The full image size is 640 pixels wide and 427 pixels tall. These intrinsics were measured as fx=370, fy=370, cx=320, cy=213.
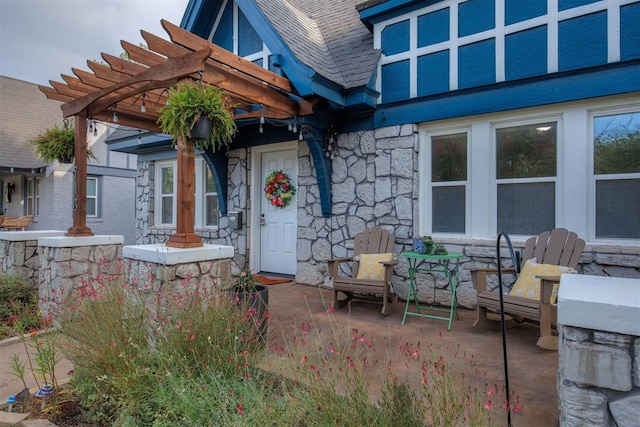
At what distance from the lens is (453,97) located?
422 cm

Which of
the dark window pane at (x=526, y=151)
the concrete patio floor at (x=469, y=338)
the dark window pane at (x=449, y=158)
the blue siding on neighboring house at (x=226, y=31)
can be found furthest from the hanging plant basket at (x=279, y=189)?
the dark window pane at (x=526, y=151)

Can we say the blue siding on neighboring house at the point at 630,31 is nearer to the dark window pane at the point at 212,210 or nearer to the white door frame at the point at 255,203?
the white door frame at the point at 255,203

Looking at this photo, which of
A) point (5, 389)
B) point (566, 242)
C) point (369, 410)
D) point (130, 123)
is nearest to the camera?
point (369, 410)

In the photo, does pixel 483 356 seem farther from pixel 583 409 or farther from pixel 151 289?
pixel 151 289

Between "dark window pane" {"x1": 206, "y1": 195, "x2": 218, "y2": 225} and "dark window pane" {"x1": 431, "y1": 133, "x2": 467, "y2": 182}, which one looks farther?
"dark window pane" {"x1": 206, "y1": 195, "x2": 218, "y2": 225}

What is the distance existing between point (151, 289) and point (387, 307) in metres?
2.30

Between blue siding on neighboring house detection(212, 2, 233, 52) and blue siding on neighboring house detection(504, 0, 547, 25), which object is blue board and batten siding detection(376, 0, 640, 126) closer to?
blue siding on neighboring house detection(504, 0, 547, 25)

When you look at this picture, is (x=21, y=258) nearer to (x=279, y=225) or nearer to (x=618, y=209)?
(x=279, y=225)

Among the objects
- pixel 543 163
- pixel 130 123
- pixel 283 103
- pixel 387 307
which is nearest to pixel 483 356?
pixel 387 307

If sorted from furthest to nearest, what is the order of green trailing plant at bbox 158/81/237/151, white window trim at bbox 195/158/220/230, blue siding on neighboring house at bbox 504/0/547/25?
white window trim at bbox 195/158/220/230
blue siding on neighboring house at bbox 504/0/547/25
green trailing plant at bbox 158/81/237/151

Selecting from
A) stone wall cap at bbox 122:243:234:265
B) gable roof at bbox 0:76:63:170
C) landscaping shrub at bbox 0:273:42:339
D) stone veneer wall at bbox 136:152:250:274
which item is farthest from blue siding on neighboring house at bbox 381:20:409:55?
gable roof at bbox 0:76:63:170

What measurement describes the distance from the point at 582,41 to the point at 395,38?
6.57 feet

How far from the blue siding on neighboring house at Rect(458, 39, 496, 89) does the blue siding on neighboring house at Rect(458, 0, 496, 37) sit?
0.54ft

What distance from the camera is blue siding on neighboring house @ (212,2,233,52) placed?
18.4 ft
